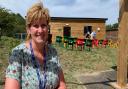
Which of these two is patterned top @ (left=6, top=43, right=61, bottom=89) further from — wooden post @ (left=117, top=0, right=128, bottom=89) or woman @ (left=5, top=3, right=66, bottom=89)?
wooden post @ (left=117, top=0, right=128, bottom=89)

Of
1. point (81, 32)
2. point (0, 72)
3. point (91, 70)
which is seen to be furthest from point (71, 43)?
point (81, 32)

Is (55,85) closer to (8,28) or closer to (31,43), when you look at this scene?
(31,43)

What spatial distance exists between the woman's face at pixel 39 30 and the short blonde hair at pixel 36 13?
0.03 m

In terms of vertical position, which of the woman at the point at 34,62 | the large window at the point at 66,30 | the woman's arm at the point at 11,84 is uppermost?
the woman at the point at 34,62

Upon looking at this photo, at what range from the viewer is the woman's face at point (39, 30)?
2957mm

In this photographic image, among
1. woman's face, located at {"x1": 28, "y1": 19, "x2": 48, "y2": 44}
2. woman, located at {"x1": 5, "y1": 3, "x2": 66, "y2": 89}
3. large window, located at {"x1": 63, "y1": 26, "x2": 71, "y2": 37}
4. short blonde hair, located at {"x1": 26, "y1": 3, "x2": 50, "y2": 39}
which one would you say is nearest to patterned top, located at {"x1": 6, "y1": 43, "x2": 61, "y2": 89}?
woman, located at {"x1": 5, "y1": 3, "x2": 66, "y2": 89}

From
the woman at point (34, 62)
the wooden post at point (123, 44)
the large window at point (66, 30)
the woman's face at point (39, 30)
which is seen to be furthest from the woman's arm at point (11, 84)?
the large window at point (66, 30)

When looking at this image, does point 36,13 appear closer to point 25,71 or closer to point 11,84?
point 25,71

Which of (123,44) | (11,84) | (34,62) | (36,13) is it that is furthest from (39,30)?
(123,44)

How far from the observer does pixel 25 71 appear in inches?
116

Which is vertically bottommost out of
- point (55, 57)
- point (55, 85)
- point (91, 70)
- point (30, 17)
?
point (91, 70)

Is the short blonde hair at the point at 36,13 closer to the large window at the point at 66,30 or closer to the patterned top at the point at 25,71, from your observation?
the patterned top at the point at 25,71

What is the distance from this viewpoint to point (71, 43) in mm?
21641

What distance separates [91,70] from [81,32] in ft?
90.7
